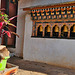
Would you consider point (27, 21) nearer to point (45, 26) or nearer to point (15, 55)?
point (45, 26)

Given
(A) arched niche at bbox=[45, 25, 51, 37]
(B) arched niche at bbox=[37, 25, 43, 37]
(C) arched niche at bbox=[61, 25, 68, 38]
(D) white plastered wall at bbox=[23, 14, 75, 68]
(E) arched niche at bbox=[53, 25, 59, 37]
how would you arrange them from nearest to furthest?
(D) white plastered wall at bbox=[23, 14, 75, 68], (C) arched niche at bbox=[61, 25, 68, 38], (E) arched niche at bbox=[53, 25, 59, 37], (A) arched niche at bbox=[45, 25, 51, 37], (B) arched niche at bbox=[37, 25, 43, 37]

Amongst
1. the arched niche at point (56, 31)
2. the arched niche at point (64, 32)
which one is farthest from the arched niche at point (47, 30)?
the arched niche at point (64, 32)

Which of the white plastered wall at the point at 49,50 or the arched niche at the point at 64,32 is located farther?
the arched niche at the point at 64,32

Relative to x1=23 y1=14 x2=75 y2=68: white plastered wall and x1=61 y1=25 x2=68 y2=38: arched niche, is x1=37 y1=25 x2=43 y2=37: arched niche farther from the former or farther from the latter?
x1=61 y1=25 x2=68 y2=38: arched niche

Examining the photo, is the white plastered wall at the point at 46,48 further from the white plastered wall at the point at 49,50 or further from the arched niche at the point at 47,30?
the arched niche at the point at 47,30

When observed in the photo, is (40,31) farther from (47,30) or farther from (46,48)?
(46,48)

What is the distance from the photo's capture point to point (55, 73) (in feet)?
7.36

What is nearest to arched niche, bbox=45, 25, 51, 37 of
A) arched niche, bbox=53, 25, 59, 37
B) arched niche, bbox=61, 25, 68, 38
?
arched niche, bbox=53, 25, 59, 37

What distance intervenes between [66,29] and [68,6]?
644 mm

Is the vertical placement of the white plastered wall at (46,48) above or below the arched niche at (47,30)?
below

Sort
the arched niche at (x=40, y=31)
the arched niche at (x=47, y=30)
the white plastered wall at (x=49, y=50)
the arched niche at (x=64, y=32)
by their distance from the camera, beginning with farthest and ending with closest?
the arched niche at (x=40, y=31), the arched niche at (x=47, y=30), the arched niche at (x=64, y=32), the white plastered wall at (x=49, y=50)

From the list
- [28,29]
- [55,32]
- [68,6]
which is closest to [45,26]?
[55,32]

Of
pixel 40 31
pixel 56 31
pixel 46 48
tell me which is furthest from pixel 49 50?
pixel 40 31

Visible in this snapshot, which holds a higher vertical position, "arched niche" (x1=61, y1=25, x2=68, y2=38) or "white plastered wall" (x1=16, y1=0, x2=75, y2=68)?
"arched niche" (x1=61, y1=25, x2=68, y2=38)
